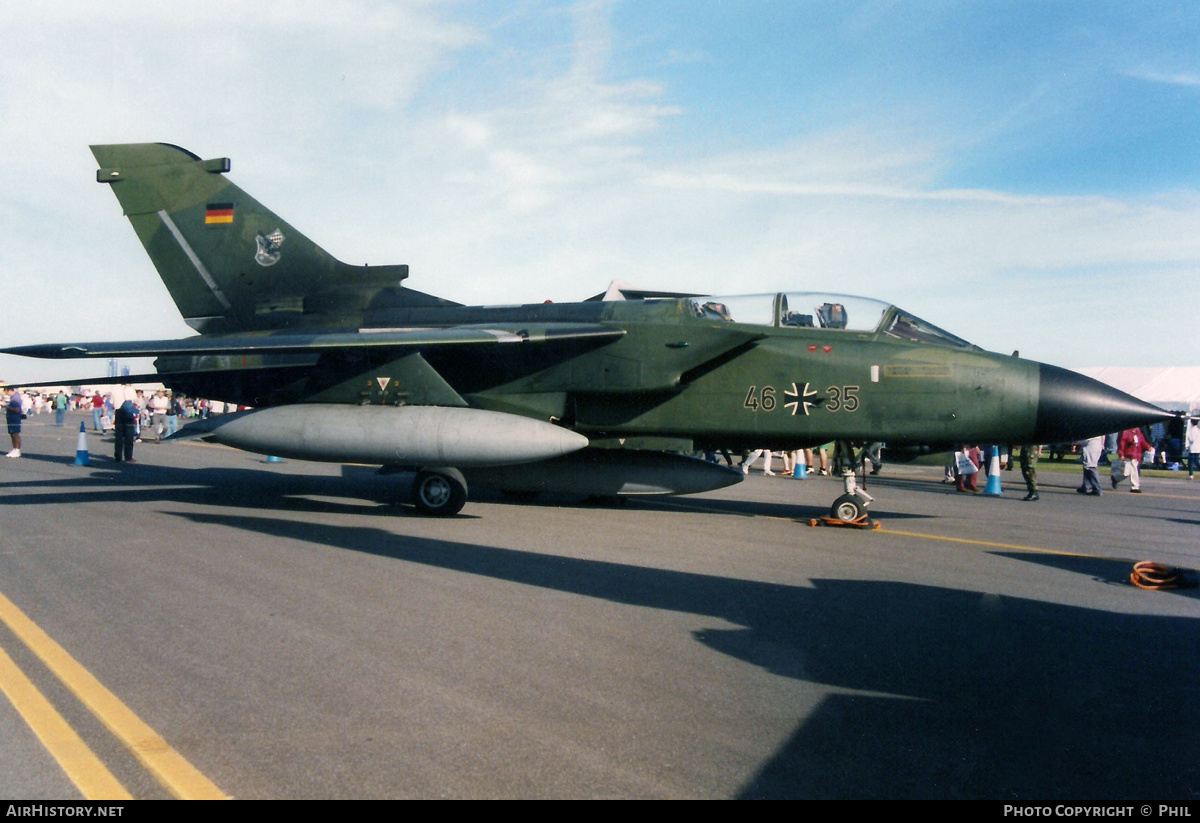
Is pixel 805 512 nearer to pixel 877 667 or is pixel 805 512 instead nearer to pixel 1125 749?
pixel 877 667

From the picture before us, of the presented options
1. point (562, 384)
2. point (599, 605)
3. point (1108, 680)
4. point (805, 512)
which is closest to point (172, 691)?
point (599, 605)

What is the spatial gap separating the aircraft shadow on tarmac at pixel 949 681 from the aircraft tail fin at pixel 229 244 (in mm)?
7248

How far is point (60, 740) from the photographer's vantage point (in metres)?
3.71

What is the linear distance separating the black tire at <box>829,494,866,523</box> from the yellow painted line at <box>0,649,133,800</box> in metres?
8.70

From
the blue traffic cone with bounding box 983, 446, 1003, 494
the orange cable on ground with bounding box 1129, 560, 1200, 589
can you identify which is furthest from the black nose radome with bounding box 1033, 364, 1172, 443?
the blue traffic cone with bounding box 983, 446, 1003, 494

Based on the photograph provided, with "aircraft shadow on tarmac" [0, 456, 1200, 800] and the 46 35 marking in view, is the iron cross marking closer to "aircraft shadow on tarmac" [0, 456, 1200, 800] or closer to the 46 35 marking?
the 46 35 marking

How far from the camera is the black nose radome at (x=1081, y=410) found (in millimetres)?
9758

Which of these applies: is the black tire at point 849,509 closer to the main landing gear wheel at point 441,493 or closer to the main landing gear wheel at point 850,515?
the main landing gear wheel at point 850,515

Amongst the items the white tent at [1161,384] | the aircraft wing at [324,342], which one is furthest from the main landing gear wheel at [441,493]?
the white tent at [1161,384]

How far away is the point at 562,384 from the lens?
1194 centimetres

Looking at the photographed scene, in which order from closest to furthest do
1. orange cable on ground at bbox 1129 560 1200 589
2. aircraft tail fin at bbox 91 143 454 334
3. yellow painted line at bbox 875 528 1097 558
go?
orange cable on ground at bbox 1129 560 1200 589, yellow painted line at bbox 875 528 1097 558, aircraft tail fin at bbox 91 143 454 334

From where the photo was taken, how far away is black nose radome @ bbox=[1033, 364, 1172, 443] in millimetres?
9758
